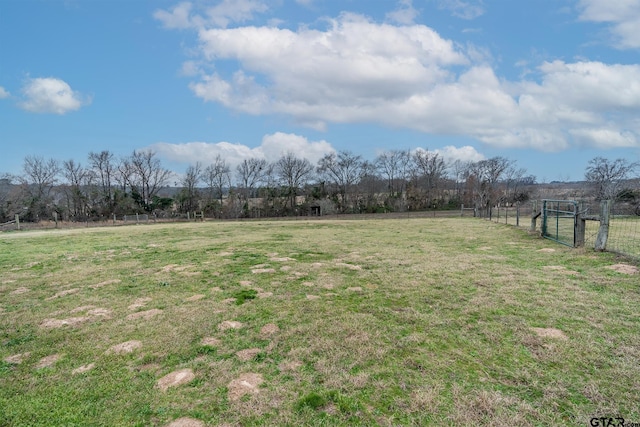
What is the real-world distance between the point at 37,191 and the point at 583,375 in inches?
2075

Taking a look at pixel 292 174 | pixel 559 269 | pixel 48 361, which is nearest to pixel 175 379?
pixel 48 361

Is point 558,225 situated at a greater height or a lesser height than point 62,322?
greater

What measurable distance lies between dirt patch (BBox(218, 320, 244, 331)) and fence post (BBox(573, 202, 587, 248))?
919cm

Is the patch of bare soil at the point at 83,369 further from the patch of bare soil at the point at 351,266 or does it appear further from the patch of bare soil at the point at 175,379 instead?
the patch of bare soil at the point at 351,266

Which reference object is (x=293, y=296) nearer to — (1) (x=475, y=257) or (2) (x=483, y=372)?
(2) (x=483, y=372)

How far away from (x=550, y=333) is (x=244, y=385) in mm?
3194

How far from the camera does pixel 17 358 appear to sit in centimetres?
324

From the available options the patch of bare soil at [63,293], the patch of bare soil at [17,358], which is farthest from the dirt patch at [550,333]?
the patch of bare soil at [63,293]

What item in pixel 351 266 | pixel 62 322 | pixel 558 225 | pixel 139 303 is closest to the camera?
pixel 62 322

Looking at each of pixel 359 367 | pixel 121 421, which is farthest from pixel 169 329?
pixel 359 367

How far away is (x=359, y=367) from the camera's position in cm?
283

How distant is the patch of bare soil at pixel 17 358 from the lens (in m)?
3.17

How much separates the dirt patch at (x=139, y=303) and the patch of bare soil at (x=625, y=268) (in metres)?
8.25

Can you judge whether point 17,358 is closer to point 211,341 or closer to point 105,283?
point 211,341
